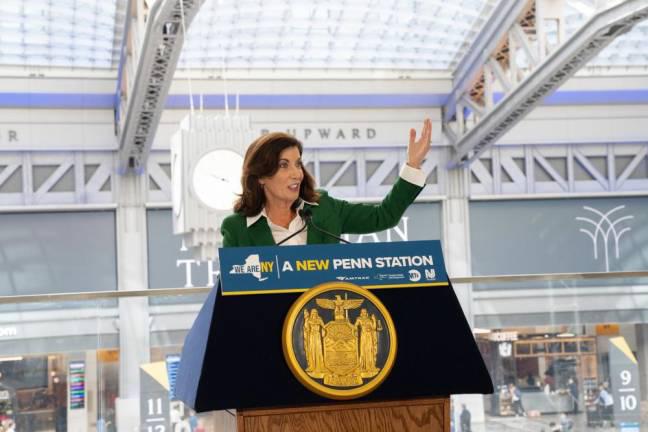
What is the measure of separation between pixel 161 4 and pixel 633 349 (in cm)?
732

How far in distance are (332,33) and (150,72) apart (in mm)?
4995

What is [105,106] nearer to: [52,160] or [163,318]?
[52,160]

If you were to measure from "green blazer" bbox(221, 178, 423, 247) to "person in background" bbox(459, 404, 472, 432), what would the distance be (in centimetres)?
283

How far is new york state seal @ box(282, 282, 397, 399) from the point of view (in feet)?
5.61

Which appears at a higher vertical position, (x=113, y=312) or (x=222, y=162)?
(x=222, y=162)

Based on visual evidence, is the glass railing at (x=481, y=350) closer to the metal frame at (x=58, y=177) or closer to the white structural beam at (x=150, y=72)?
the white structural beam at (x=150, y=72)

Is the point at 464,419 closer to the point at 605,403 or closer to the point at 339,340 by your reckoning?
the point at 605,403

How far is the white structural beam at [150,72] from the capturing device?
11.0 m

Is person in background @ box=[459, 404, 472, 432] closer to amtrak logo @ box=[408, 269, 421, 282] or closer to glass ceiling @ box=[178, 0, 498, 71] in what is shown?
amtrak logo @ box=[408, 269, 421, 282]

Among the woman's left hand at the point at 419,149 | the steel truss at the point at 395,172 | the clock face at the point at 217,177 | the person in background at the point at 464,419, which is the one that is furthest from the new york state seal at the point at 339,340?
the steel truss at the point at 395,172

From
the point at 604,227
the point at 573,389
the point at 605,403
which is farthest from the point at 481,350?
the point at 604,227

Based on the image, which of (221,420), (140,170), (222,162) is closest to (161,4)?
(222,162)

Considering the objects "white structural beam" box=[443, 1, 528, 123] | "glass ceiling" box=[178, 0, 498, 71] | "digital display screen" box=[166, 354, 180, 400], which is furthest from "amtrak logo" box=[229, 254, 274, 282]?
"glass ceiling" box=[178, 0, 498, 71]

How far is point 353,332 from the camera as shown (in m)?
1.75
